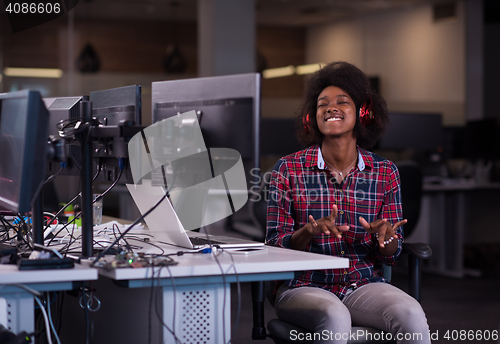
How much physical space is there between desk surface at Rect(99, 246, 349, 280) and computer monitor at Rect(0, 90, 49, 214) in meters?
0.26

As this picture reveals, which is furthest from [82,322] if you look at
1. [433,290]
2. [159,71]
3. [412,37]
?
[412,37]

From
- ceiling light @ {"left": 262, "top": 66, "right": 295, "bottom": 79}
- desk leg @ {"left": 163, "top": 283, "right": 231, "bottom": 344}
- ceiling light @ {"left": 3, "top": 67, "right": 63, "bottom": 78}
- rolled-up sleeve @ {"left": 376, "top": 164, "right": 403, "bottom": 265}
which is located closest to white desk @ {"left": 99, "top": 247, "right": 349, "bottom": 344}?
desk leg @ {"left": 163, "top": 283, "right": 231, "bottom": 344}

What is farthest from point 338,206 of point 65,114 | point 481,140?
point 481,140

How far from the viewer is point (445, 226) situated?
4.62 meters

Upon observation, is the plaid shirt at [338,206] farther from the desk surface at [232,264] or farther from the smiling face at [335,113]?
the desk surface at [232,264]

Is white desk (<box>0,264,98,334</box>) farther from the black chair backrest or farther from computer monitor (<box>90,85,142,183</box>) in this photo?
the black chair backrest

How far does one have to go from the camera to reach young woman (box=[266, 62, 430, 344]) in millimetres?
1646

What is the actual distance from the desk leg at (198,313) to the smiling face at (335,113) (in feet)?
2.57

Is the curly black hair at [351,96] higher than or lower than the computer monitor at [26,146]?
higher

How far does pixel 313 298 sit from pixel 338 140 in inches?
24.2

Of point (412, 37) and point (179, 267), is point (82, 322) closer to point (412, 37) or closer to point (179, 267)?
point (179, 267)

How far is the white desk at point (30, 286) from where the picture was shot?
1.24m

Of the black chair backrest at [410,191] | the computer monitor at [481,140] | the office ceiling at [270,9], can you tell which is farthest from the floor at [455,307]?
the office ceiling at [270,9]

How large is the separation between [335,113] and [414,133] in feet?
10.2
